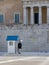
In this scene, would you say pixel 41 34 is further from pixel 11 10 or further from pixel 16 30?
pixel 11 10

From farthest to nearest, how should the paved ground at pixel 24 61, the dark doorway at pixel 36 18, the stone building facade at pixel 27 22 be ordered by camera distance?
the dark doorway at pixel 36 18 < the stone building facade at pixel 27 22 < the paved ground at pixel 24 61

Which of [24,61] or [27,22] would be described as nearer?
[24,61]

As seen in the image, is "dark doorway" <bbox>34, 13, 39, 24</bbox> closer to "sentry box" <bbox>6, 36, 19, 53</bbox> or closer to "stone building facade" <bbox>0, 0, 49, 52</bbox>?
"stone building facade" <bbox>0, 0, 49, 52</bbox>

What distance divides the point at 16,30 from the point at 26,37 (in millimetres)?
1851

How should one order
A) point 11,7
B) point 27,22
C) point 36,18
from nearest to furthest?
point 27,22, point 36,18, point 11,7

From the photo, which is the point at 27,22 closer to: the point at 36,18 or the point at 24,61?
the point at 36,18

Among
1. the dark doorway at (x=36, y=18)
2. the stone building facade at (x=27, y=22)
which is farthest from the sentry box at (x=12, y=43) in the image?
the dark doorway at (x=36, y=18)

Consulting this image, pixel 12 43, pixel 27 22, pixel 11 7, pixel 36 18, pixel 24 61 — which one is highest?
pixel 11 7

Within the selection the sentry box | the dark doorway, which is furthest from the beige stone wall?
the sentry box

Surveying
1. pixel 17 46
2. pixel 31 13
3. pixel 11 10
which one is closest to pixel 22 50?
pixel 17 46

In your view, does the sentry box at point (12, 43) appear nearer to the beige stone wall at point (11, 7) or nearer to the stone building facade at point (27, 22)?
the stone building facade at point (27, 22)

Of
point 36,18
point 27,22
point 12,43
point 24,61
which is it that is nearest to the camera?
point 24,61

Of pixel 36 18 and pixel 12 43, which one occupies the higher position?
pixel 36 18

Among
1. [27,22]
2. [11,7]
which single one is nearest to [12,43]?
[27,22]
